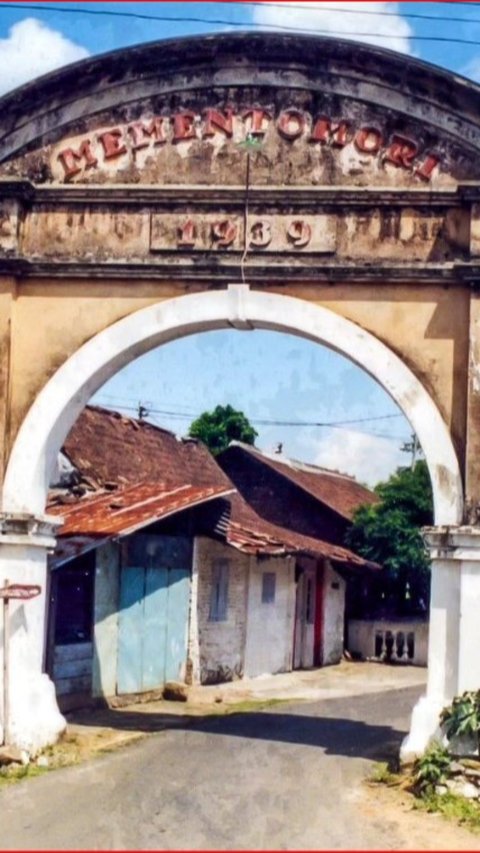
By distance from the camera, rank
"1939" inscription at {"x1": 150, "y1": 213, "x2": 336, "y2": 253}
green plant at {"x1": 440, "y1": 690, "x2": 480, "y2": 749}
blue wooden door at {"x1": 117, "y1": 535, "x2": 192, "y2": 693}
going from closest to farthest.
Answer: green plant at {"x1": 440, "y1": 690, "x2": 480, "y2": 749}, "1939" inscription at {"x1": 150, "y1": 213, "x2": 336, "y2": 253}, blue wooden door at {"x1": 117, "y1": 535, "x2": 192, "y2": 693}

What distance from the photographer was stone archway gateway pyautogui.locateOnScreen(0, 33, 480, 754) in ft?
32.1

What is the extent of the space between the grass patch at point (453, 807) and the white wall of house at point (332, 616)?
577 inches

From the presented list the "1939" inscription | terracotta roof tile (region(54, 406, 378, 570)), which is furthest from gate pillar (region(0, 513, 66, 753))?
terracotta roof tile (region(54, 406, 378, 570))

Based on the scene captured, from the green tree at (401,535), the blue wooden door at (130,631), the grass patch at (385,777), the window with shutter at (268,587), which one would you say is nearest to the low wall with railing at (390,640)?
the green tree at (401,535)

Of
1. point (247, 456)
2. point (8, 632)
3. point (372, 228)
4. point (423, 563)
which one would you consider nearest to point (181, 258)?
point (372, 228)

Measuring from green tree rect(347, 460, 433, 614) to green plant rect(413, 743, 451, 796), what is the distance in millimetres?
14426

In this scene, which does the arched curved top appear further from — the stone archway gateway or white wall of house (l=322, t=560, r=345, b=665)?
white wall of house (l=322, t=560, r=345, b=665)

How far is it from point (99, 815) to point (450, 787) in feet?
8.63

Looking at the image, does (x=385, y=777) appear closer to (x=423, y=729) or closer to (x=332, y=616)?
(x=423, y=729)

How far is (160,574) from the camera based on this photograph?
1627 cm

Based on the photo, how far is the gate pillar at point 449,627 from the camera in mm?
9266

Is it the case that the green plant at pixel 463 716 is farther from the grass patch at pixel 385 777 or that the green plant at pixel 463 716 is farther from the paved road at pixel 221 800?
the paved road at pixel 221 800

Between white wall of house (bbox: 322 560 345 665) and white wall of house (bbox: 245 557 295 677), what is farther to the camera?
white wall of house (bbox: 322 560 345 665)

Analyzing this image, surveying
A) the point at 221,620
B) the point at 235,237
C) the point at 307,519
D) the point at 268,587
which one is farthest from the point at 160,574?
the point at 307,519
